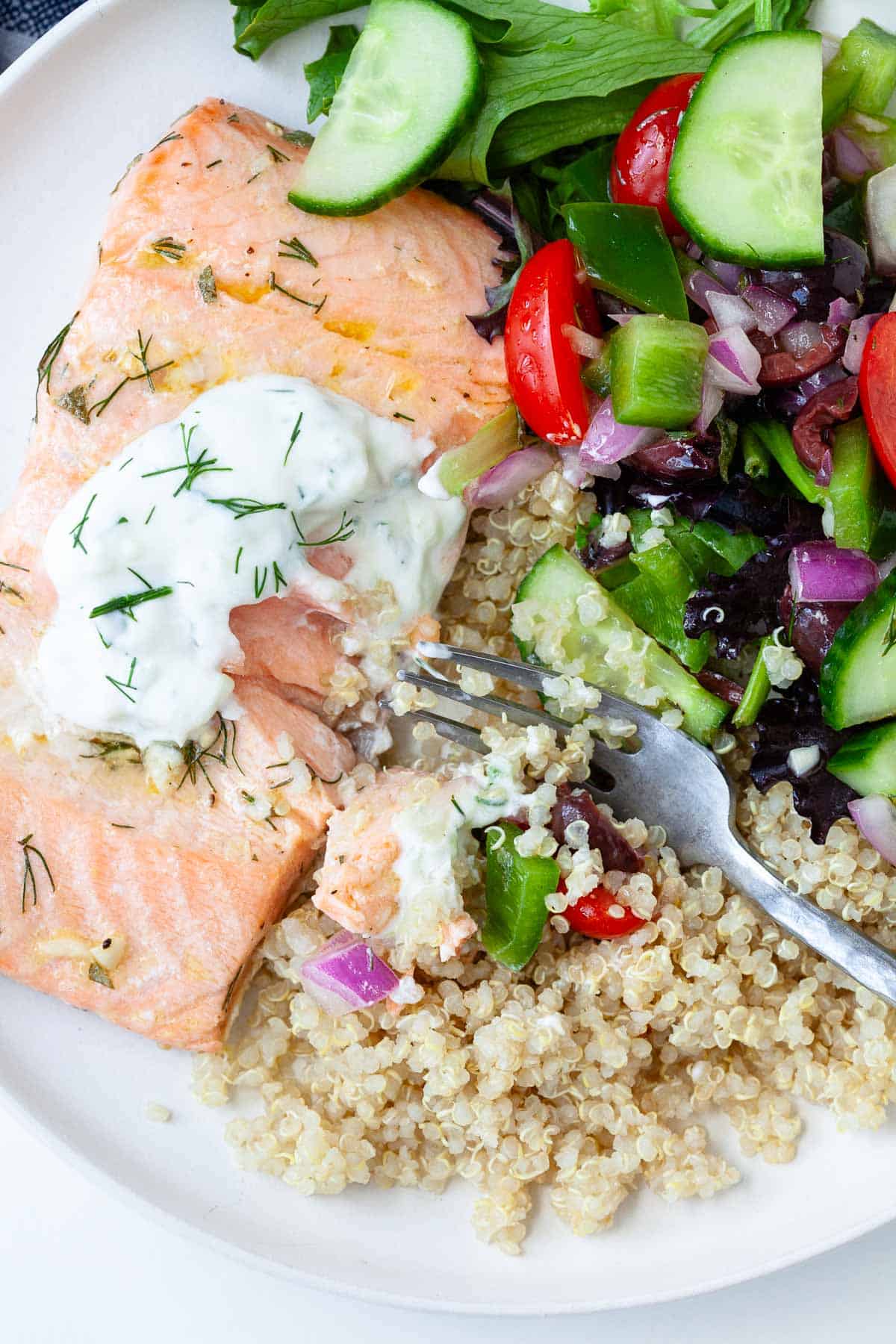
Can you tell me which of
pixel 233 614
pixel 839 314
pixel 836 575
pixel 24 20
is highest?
pixel 24 20

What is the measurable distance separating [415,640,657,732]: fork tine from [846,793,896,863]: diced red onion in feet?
1.57

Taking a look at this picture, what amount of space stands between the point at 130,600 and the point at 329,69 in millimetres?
1333

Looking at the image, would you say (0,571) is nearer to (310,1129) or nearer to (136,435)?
(136,435)

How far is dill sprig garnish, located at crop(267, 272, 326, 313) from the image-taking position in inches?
101

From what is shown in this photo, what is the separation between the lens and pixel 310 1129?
2.53 meters

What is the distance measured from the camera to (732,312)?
2.52 meters

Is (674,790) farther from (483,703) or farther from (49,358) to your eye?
(49,358)

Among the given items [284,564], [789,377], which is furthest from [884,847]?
[284,564]

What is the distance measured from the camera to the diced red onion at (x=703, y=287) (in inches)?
100

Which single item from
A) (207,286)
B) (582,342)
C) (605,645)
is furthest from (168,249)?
(605,645)

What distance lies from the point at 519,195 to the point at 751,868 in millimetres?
1621

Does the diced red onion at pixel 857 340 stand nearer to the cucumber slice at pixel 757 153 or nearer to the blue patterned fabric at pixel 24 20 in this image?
the cucumber slice at pixel 757 153

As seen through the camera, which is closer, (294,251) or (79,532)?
(79,532)

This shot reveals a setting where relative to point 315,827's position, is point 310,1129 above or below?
below
